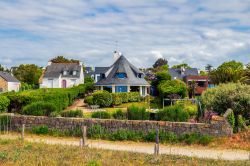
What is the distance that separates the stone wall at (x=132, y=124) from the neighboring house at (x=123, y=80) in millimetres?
29843

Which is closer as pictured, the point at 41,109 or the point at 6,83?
the point at 41,109

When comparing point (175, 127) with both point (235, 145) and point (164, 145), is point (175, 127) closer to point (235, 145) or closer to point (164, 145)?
point (164, 145)

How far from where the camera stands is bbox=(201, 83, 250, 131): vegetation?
2292 cm

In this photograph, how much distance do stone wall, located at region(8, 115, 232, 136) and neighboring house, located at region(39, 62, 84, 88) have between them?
51727 millimetres

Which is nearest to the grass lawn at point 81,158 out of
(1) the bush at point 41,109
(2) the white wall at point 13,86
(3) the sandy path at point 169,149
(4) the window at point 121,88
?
(3) the sandy path at point 169,149

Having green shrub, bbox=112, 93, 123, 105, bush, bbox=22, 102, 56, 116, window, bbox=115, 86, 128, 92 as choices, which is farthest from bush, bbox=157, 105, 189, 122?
window, bbox=115, 86, 128, 92

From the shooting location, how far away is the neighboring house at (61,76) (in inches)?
2982

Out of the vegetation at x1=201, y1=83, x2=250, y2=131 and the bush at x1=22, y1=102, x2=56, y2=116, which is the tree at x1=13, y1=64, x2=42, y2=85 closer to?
the bush at x1=22, y1=102, x2=56, y2=116

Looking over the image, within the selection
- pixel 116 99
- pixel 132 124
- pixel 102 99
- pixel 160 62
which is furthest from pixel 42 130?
pixel 160 62

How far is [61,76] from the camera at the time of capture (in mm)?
76312

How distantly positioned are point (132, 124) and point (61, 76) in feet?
185

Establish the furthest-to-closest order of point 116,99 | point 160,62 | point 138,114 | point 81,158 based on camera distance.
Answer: point 160,62
point 116,99
point 138,114
point 81,158

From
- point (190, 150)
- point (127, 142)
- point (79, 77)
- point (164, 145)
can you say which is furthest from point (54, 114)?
point (79, 77)

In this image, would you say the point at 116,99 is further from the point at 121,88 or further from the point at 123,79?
the point at 123,79
